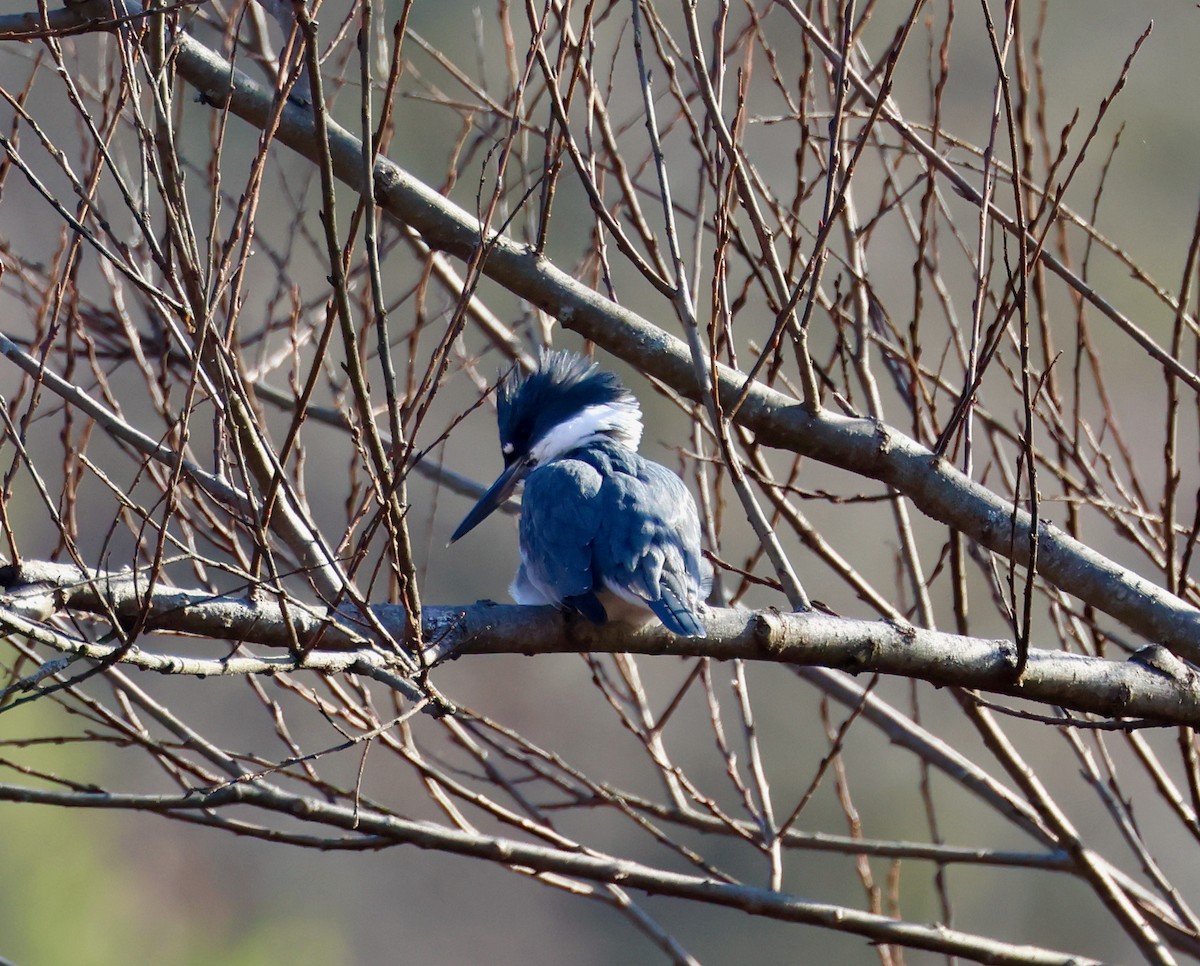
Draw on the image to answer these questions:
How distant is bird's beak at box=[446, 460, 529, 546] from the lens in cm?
266

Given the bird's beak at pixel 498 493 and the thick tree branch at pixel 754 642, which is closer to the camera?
the thick tree branch at pixel 754 642

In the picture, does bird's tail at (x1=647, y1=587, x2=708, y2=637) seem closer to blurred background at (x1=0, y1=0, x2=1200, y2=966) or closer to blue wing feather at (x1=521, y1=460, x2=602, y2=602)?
blue wing feather at (x1=521, y1=460, x2=602, y2=602)

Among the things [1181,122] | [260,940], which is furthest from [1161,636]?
[1181,122]

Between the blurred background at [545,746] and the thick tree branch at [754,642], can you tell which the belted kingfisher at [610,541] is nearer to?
the thick tree branch at [754,642]

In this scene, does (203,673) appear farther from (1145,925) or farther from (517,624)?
(1145,925)

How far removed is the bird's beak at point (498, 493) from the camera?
2660 millimetres

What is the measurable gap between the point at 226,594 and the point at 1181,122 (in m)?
15.9

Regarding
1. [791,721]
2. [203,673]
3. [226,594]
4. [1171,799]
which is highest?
[791,721]

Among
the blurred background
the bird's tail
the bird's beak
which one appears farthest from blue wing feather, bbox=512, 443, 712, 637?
the blurred background

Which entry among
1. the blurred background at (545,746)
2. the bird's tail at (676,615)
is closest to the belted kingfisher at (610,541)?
the bird's tail at (676,615)

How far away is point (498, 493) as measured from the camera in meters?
2.74

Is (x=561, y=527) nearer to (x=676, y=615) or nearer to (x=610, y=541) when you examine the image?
(x=610, y=541)

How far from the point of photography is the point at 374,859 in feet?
41.5

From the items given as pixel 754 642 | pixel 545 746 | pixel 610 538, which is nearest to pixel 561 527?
pixel 610 538
